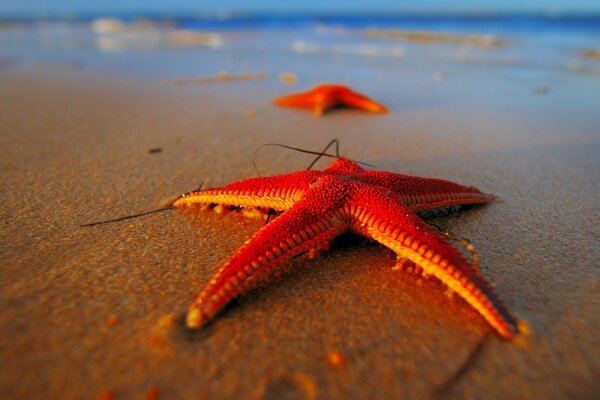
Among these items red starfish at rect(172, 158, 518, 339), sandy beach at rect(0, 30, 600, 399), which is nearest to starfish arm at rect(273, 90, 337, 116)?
sandy beach at rect(0, 30, 600, 399)

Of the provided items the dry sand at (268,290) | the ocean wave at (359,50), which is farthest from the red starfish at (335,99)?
the ocean wave at (359,50)

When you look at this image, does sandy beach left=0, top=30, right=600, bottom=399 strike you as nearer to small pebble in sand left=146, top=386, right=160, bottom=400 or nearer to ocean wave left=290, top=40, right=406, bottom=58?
small pebble in sand left=146, top=386, right=160, bottom=400

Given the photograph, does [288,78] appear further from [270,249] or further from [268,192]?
[270,249]

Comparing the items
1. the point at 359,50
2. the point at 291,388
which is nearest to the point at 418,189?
the point at 291,388

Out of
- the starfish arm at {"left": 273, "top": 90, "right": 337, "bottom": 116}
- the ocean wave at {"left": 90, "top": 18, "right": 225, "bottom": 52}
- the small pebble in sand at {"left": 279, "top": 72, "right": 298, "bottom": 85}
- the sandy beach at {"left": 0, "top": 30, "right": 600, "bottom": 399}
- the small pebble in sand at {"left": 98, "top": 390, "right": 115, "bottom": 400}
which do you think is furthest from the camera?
the ocean wave at {"left": 90, "top": 18, "right": 225, "bottom": 52}

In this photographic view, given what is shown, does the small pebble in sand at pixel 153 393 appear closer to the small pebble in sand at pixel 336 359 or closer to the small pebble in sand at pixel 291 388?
the small pebble in sand at pixel 291 388

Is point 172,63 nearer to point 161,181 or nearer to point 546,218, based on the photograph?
point 161,181
